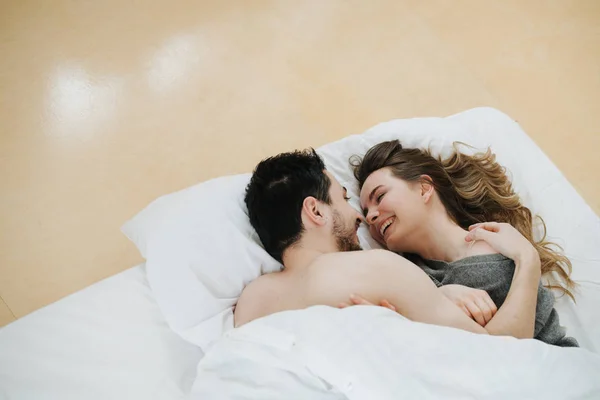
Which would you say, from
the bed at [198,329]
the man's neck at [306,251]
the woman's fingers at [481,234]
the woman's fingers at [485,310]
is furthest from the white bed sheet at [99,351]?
the woman's fingers at [481,234]

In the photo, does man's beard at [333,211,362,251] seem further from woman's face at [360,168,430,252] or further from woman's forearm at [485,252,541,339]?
woman's forearm at [485,252,541,339]

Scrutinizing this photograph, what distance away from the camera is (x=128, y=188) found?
199 centimetres

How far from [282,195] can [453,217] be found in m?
0.58

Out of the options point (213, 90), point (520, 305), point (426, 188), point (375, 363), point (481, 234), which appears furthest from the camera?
point (213, 90)

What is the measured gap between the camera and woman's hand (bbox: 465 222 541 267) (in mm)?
1360

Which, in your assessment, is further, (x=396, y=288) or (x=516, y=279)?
(x=516, y=279)

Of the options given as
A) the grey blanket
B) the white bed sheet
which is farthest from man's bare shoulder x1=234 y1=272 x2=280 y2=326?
the grey blanket

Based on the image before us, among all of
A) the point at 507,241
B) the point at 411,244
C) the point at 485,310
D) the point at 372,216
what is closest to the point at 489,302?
the point at 485,310

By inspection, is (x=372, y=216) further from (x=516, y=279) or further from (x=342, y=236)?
(x=516, y=279)

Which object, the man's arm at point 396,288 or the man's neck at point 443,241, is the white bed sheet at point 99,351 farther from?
the man's neck at point 443,241

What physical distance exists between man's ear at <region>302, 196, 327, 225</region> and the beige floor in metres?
0.79

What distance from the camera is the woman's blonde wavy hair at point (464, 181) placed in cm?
161

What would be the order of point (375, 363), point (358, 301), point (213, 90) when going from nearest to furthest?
point (375, 363)
point (358, 301)
point (213, 90)

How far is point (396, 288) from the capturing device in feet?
3.80
